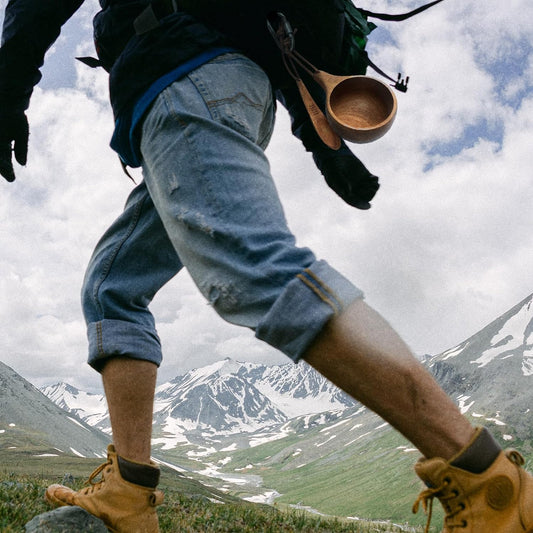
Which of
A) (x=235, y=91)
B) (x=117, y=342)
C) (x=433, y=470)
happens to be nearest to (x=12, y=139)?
A: (x=117, y=342)

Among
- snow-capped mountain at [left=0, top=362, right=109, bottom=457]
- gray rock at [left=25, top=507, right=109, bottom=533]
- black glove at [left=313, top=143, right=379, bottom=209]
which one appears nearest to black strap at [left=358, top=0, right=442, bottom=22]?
black glove at [left=313, top=143, right=379, bottom=209]

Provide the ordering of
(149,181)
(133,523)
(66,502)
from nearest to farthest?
(149,181) → (133,523) → (66,502)

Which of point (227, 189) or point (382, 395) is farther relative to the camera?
point (227, 189)

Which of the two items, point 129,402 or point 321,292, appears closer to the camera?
point 321,292

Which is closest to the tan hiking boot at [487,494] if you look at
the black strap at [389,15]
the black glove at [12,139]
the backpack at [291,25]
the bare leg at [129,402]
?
the bare leg at [129,402]

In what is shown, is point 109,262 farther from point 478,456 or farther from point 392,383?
point 478,456

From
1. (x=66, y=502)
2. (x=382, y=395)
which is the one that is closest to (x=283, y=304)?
(x=382, y=395)

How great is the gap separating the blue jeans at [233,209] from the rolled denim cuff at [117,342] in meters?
1.10

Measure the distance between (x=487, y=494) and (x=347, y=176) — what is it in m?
1.97

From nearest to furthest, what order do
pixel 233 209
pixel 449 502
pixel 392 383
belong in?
pixel 392 383 → pixel 449 502 → pixel 233 209

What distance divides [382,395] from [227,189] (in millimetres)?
1131

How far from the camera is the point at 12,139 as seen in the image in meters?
3.23

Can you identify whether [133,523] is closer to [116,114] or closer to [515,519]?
[515,519]

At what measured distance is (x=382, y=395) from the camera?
196 centimetres
